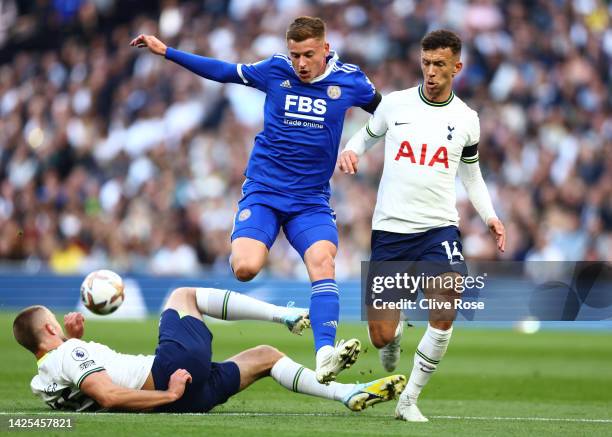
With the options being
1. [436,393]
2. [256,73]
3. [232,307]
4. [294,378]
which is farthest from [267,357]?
[436,393]

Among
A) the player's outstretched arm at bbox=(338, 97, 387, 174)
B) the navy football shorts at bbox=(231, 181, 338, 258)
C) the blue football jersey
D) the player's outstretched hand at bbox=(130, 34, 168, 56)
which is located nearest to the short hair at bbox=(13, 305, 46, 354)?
the navy football shorts at bbox=(231, 181, 338, 258)

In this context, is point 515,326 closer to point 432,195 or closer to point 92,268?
point 92,268

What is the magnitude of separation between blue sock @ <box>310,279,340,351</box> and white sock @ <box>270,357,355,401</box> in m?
0.34

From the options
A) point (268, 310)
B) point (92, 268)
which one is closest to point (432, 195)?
point (268, 310)

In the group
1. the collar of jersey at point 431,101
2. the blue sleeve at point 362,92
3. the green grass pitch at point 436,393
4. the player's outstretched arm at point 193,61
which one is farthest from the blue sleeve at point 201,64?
the green grass pitch at point 436,393

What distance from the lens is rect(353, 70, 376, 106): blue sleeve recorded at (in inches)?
367

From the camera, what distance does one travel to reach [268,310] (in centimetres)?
914

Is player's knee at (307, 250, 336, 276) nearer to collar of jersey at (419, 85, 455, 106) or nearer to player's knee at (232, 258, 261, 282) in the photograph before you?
player's knee at (232, 258, 261, 282)

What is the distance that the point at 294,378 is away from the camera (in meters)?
8.75

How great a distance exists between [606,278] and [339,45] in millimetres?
8503

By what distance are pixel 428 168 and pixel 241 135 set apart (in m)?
13.4

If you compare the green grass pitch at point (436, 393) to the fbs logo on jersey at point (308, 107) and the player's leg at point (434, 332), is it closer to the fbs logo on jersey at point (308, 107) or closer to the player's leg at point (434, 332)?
the player's leg at point (434, 332)

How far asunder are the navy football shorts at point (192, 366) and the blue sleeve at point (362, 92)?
2134 mm

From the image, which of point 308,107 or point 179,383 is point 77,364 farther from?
A: point 308,107
